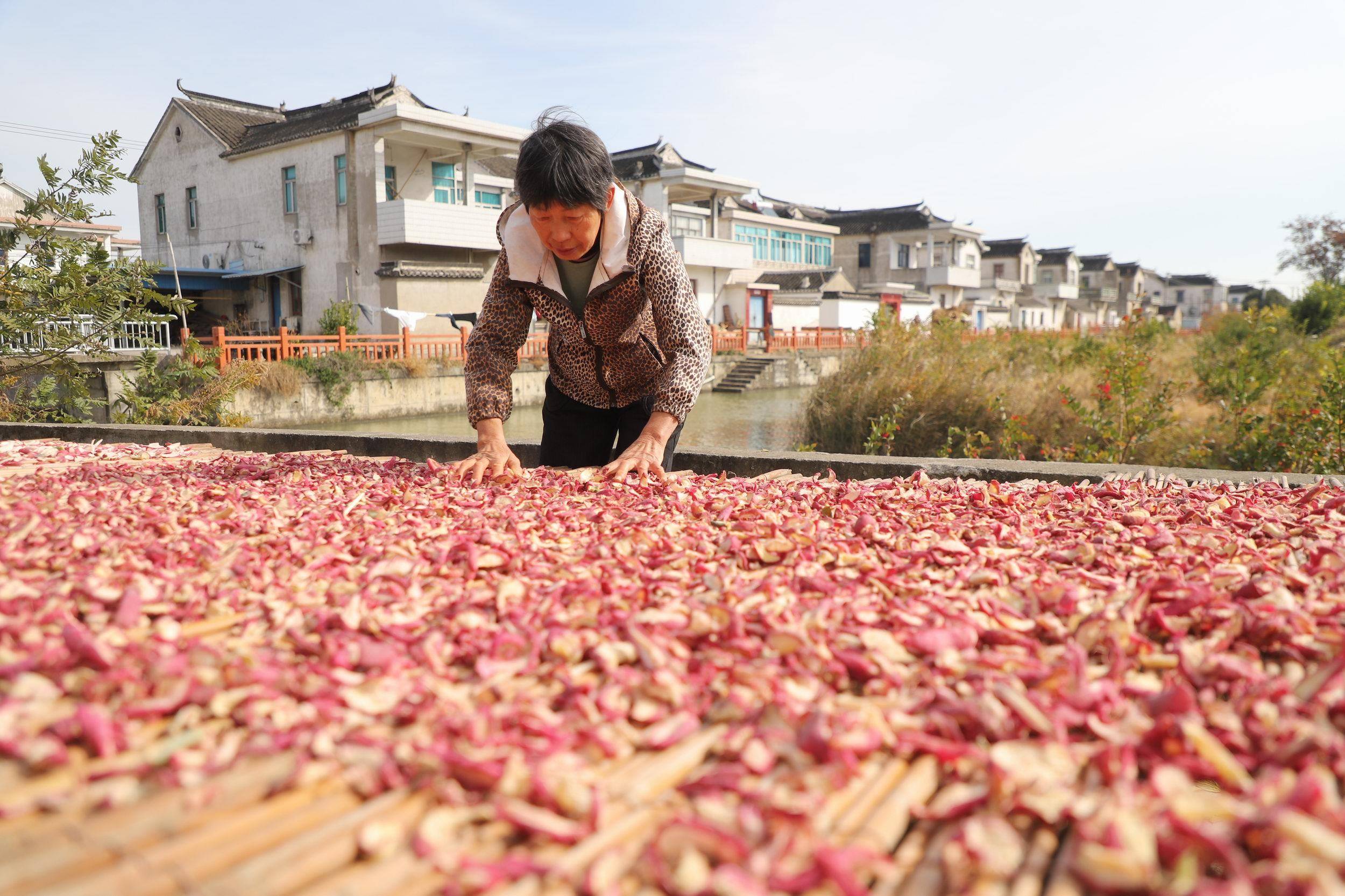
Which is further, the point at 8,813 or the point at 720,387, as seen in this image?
the point at 720,387

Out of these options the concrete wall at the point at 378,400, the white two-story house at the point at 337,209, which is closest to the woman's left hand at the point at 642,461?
the concrete wall at the point at 378,400

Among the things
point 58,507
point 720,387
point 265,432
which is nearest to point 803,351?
point 720,387

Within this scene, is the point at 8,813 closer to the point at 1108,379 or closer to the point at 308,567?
the point at 308,567

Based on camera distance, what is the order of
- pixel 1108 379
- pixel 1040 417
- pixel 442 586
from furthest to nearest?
→ 1. pixel 1040 417
2. pixel 1108 379
3. pixel 442 586

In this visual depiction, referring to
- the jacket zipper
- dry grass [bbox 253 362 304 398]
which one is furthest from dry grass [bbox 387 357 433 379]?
the jacket zipper

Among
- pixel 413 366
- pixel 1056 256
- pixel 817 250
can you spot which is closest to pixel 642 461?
pixel 413 366

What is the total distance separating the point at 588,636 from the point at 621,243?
156cm

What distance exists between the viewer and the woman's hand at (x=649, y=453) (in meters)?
2.59

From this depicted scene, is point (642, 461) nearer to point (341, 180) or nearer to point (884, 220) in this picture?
point (341, 180)

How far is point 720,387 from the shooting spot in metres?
20.2

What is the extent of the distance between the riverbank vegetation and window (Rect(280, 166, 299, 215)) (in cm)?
1603

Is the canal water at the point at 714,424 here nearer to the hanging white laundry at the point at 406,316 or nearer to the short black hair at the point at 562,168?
the hanging white laundry at the point at 406,316

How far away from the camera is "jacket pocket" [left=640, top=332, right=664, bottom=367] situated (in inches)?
113

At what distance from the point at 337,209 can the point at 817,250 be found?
2107 cm
